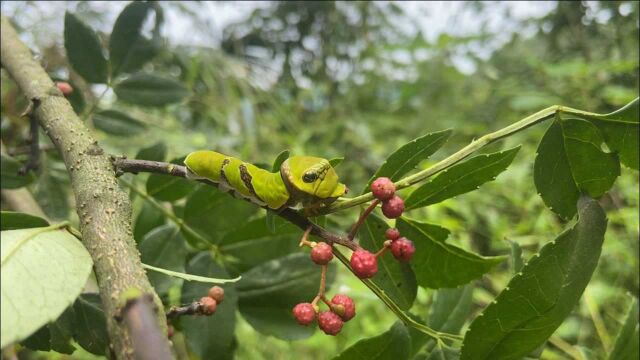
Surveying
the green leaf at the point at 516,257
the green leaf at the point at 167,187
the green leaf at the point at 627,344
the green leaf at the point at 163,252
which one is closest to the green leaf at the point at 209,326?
the green leaf at the point at 163,252

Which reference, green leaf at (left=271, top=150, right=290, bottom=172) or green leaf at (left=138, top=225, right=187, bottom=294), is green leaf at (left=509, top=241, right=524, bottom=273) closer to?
green leaf at (left=271, top=150, right=290, bottom=172)

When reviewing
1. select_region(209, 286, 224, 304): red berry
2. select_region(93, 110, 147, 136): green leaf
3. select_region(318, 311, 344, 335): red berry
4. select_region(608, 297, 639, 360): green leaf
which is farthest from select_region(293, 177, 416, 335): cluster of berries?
select_region(93, 110, 147, 136): green leaf

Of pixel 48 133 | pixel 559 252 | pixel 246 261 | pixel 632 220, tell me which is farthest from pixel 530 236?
pixel 48 133

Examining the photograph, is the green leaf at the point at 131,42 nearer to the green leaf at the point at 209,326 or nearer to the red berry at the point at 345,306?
the green leaf at the point at 209,326

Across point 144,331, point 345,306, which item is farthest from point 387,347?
point 144,331

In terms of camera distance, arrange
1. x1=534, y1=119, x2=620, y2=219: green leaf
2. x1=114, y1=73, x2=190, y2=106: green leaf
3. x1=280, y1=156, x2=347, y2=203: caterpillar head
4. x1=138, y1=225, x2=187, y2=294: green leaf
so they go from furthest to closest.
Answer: x1=114, y1=73, x2=190, y2=106: green leaf
x1=138, y1=225, x2=187, y2=294: green leaf
x1=534, y1=119, x2=620, y2=219: green leaf
x1=280, y1=156, x2=347, y2=203: caterpillar head

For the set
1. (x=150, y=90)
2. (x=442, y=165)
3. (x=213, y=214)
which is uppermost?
(x=442, y=165)

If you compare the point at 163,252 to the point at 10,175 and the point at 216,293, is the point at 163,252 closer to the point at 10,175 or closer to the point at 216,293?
the point at 216,293
